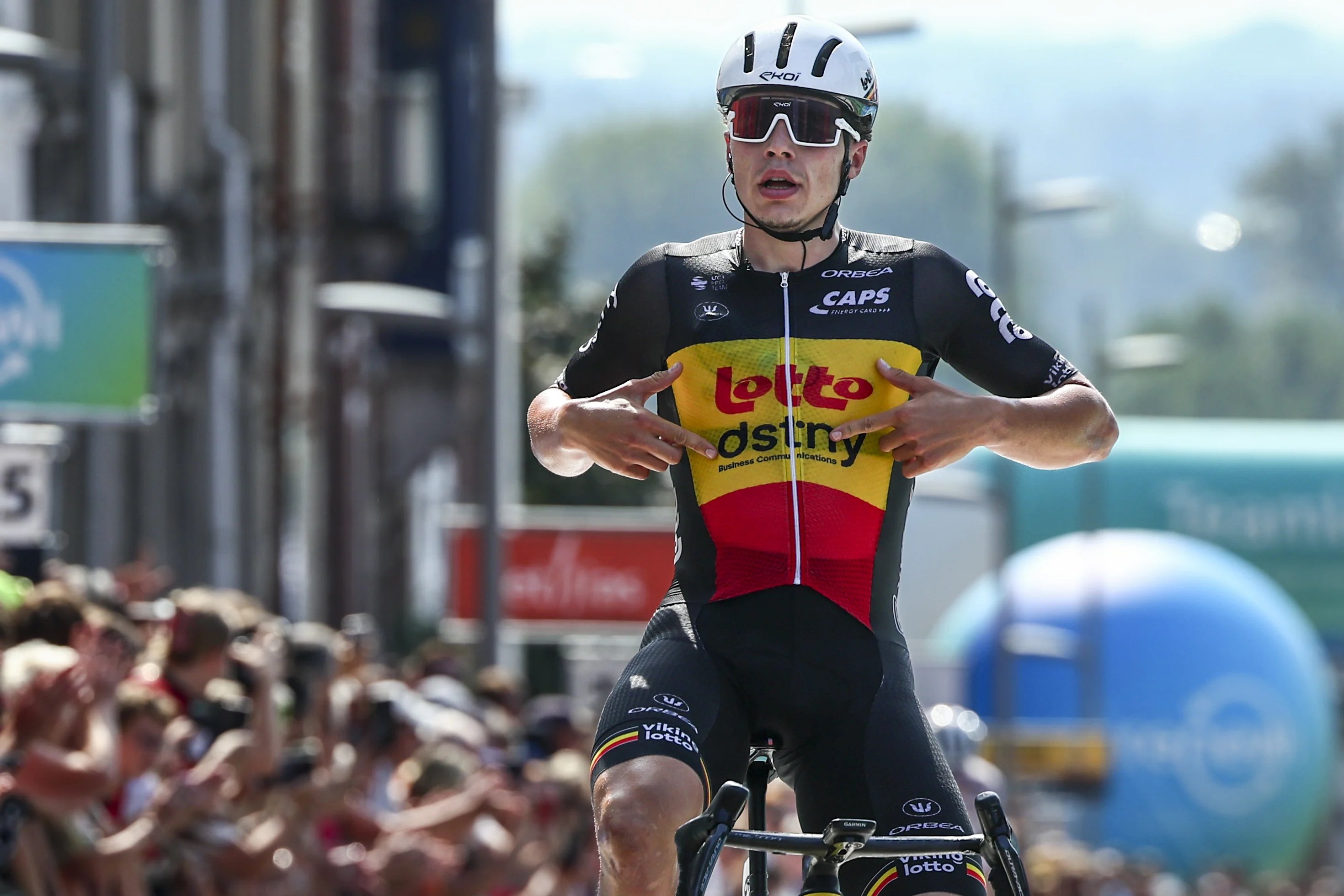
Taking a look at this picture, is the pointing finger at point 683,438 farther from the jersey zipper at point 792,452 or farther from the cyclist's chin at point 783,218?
the cyclist's chin at point 783,218

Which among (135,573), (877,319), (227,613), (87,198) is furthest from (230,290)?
(877,319)

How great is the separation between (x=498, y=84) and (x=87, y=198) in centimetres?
388

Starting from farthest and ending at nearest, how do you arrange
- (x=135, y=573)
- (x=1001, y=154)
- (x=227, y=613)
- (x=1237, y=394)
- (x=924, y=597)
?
(x=1237, y=394)
(x=924, y=597)
(x=1001, y=154)
(x=135, y=573)
(x=227, y=613)

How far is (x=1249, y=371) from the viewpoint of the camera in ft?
381

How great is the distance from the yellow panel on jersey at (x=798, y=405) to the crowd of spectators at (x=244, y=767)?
2769 millimetres

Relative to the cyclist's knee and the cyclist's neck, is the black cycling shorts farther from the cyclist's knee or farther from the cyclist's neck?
the cyclist's neck

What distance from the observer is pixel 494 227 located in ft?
55.9

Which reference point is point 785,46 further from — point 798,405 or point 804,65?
point 798,405

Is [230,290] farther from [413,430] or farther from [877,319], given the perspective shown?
[877,319]

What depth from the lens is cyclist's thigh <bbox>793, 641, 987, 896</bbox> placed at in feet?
17.7

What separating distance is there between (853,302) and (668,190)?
232ft

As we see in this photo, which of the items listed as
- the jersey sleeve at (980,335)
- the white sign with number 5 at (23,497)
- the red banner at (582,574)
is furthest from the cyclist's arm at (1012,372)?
the red banner at (582,574)

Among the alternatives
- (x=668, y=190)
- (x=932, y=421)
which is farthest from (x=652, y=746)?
(x=668, y=190)

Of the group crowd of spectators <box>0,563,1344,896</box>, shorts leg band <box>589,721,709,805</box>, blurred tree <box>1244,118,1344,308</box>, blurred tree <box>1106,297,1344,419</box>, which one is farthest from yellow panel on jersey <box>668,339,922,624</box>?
blurred tree <box>1244,118,1344,308</box>
